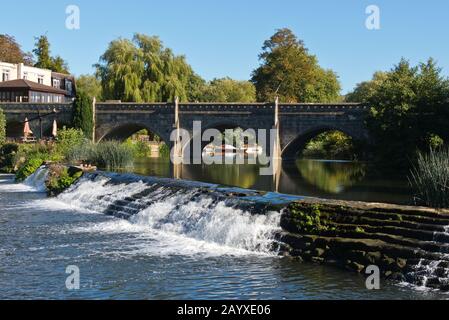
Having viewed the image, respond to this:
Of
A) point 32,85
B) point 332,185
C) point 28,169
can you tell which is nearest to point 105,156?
point 28,169

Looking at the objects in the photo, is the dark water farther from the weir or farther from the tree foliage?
the tree foliage

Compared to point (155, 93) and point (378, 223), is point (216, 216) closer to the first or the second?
point (378, 223)

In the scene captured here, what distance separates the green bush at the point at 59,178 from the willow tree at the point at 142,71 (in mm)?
34113

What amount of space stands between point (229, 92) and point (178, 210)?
82105mm

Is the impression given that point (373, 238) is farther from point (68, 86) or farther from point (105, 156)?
point (68, 86)

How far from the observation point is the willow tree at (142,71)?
69.5m

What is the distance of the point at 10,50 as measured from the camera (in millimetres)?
102375

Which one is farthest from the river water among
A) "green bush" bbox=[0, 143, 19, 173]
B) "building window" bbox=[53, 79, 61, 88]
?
"building window" bbox=[53, 79, 61, 88]

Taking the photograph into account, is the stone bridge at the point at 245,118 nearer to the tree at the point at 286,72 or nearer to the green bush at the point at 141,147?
the green bush at the point at 141,147

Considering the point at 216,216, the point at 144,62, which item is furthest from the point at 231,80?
the point at 216,216

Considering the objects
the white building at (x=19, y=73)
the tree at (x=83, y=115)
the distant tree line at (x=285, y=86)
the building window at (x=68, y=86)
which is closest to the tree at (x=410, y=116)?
the distant tree line at (x=285, y=86)

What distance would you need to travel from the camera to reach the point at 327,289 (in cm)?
1388
